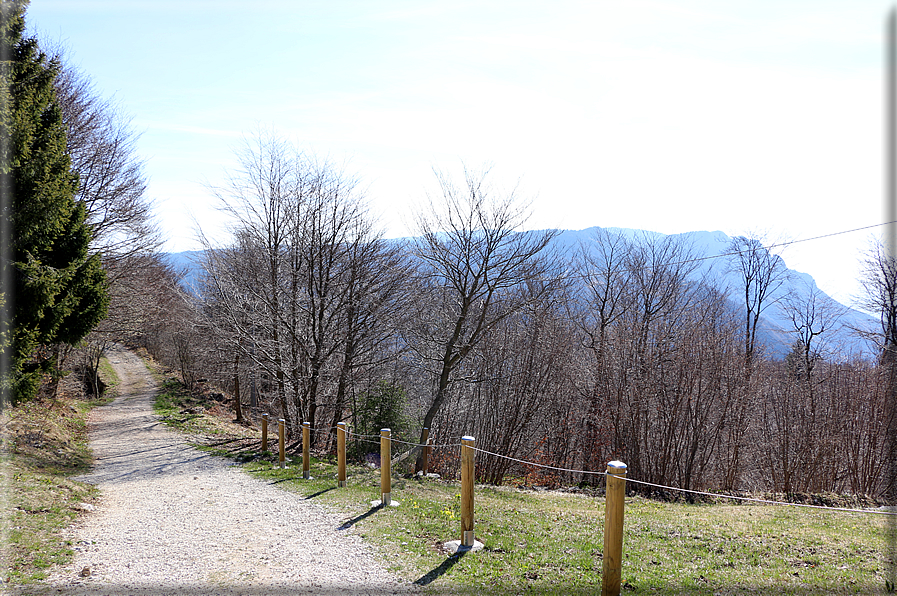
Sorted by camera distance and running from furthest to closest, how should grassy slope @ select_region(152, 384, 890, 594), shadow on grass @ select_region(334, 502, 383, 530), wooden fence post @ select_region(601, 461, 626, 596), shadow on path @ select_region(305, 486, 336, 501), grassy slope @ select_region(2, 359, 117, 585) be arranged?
shadow on path @ select_region(305, 486, 336, 501), shadow on grass @ select_region(334, 502, 383, 530), grassy slope @ select_region(2, 359, 117, 585), grassy slope @ select_region(152, 384, 890, 594), wooden fence post @ select_region(601, 461, 626, 596)

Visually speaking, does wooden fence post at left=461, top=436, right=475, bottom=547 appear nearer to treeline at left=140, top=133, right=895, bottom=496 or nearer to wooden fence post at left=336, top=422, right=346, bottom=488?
wooden fence post at left=336, top=422, right=346, bottom=488

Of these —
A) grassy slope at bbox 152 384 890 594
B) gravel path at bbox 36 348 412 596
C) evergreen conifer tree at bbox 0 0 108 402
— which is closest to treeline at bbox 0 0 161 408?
evergreen conifer tree at bbox 0 0 108 402

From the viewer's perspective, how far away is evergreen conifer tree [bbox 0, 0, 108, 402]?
927 cm

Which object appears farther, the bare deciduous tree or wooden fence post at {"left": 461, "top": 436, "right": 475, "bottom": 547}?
the bare deciduous tree

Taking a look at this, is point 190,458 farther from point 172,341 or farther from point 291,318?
point 172,341

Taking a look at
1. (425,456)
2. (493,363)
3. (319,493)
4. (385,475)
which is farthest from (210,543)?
(493,363)

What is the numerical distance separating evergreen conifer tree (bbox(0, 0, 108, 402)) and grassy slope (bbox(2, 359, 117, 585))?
150 centimetres

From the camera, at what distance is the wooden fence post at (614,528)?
4.29m

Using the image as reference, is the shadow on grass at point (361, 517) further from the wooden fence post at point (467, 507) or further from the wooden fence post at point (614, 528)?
the wooden fence post at point (614, 528)

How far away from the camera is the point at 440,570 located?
525cm

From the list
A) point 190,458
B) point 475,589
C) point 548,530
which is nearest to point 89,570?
point 475,589

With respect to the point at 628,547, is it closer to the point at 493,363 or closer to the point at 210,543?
the point at 210,543

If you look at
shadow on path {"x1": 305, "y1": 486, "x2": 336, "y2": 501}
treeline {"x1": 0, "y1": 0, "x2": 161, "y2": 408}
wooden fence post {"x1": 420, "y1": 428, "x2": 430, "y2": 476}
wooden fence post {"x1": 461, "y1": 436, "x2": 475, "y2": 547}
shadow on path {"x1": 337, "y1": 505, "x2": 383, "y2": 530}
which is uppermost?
treeline {"x1": 0, "y1": 0, "x2": 161, "y2": 408}

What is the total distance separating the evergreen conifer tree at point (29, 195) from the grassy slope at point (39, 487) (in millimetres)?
1497
